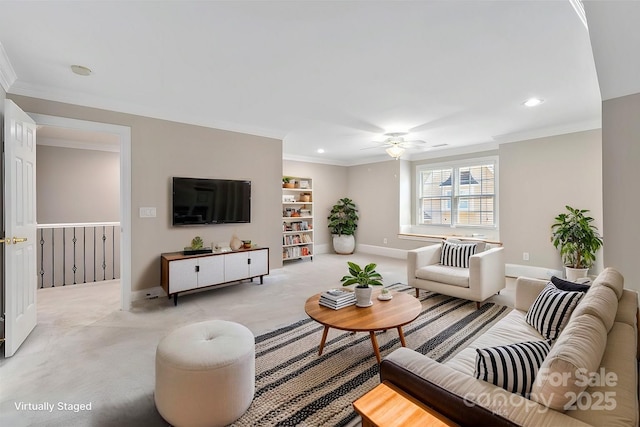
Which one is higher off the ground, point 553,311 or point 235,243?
point 235,243

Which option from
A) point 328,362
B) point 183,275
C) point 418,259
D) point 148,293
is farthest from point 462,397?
point 148,293

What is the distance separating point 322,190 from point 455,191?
3031mm

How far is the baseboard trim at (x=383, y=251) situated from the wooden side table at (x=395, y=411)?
563 cm

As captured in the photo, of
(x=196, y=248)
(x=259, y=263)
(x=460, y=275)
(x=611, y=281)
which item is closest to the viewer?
(x=611, y=281)

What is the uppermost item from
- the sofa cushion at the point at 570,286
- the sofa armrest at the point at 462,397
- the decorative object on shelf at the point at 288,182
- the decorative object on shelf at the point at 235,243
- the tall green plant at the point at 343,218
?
the decorative object on shelf at the point at 288,182

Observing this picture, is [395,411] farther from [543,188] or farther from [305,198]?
[305,198]

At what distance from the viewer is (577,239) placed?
13.0ft

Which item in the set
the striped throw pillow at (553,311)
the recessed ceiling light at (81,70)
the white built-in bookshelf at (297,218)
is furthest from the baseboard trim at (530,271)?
the recessed ceiling light at (81,70)

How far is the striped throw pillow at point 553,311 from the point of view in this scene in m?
1.79

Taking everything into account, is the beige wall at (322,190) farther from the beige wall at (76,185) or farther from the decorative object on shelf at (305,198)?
the beige wall at (76,185)

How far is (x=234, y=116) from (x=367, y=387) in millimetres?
3551

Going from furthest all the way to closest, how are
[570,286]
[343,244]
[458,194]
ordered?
[343,244] < [458,194] < [570,286]

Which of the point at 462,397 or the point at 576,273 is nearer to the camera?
the point at 462,397

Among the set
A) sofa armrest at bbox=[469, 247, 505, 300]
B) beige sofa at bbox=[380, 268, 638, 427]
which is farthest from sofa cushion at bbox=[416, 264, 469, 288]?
beige sofa at bbox=[380, 268, 638, 427]
